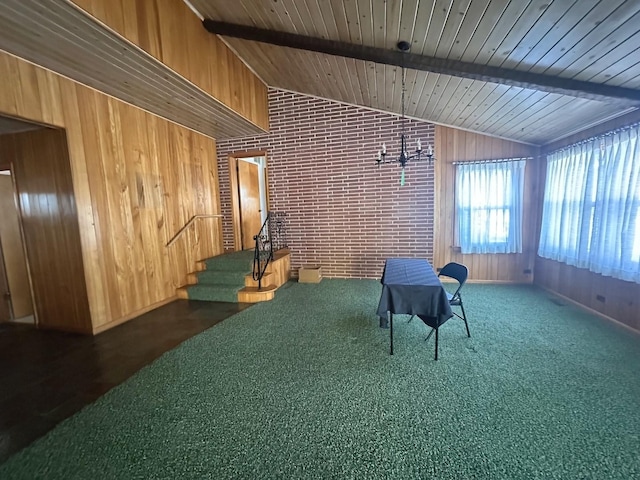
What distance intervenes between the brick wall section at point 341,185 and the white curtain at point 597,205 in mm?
1658

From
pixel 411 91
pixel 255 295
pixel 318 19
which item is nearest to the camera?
pixel 318 19

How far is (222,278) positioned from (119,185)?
193 cm

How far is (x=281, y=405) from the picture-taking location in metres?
1.83

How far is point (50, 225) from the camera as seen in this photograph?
308 cm

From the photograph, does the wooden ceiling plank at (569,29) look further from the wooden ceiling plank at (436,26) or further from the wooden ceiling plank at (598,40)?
the wooden ceiling plank at (436,26)

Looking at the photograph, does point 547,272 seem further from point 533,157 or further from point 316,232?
point 316,232

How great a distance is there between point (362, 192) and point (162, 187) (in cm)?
329

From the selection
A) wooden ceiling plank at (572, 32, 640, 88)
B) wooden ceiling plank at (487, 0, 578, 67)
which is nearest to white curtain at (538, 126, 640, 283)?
wooden ceiling plank at (572, 32, 640, 88)

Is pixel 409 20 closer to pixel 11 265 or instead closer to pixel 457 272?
pixel 457 272

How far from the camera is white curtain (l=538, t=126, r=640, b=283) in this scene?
8.91ft

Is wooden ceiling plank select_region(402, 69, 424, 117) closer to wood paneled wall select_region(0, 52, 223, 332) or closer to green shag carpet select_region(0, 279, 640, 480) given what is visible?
green shag carpet select_region(0, 279, 640, 480)

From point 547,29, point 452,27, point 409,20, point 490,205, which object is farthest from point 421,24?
point 490,205

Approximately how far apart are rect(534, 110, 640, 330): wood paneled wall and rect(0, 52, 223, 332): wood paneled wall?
577 centimetres

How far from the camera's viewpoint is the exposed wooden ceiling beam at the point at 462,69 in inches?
94.0
